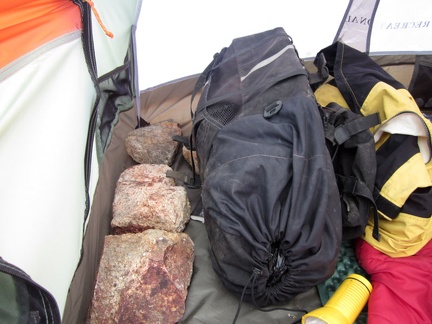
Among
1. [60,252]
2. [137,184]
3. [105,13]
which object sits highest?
[105,13]

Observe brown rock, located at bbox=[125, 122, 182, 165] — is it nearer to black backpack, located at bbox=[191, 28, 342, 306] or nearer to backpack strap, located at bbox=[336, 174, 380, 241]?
black backpack, located at bbox=[191, 28, 342, 306]

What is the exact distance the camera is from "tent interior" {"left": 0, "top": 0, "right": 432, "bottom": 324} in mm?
736

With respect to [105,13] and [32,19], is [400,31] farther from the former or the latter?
[32,19]

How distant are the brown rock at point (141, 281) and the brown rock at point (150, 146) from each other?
1.53 ft

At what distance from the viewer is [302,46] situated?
1654 millimetres

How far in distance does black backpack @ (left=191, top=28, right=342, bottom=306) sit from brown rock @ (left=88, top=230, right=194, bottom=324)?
0.49ft

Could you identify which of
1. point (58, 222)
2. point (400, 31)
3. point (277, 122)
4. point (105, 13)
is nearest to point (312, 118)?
point (277, 122)

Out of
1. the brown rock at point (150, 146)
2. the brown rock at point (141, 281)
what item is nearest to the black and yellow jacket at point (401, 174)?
the brown rock at point (141, 281)

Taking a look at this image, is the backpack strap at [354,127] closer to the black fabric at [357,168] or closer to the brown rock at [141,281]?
the black fabric at [357,168]

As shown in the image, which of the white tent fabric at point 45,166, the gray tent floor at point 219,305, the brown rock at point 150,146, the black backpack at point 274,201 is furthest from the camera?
the brown rock at point 150,146

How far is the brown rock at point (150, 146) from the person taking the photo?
1489mm

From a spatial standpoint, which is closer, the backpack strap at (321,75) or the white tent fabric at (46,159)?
the white tent fabric at (46,159)

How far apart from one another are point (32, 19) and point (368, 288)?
3.57 feet

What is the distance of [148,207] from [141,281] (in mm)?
276
